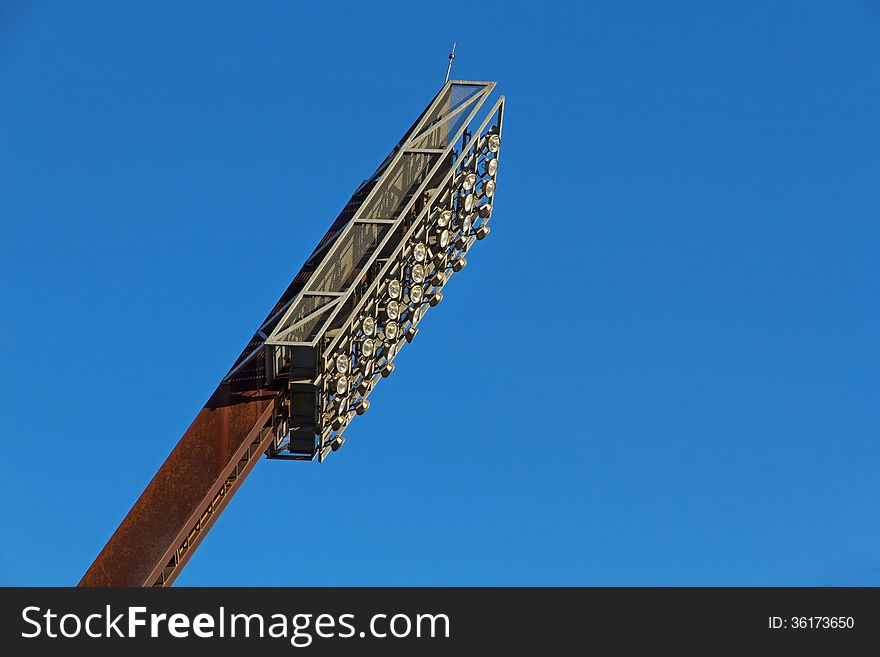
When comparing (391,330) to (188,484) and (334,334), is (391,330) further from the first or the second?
(188,484)

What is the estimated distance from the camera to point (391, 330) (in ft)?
293

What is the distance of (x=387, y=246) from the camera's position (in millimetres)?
89188

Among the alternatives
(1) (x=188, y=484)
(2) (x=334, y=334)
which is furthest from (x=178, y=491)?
(2) (x=334, y=334)

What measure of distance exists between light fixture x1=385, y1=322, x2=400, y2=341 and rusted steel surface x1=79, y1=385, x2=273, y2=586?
7.49 meters

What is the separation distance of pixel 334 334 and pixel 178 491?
986 centimetres

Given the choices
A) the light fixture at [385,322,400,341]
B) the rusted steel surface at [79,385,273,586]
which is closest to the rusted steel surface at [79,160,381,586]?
the rusted steel surface at [79,385,273,586]

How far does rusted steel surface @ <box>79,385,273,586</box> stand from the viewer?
7812 centimetres

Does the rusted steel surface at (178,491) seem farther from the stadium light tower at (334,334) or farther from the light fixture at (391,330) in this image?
the light fixture at (391,330)

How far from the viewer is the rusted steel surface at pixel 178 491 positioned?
256 feet
